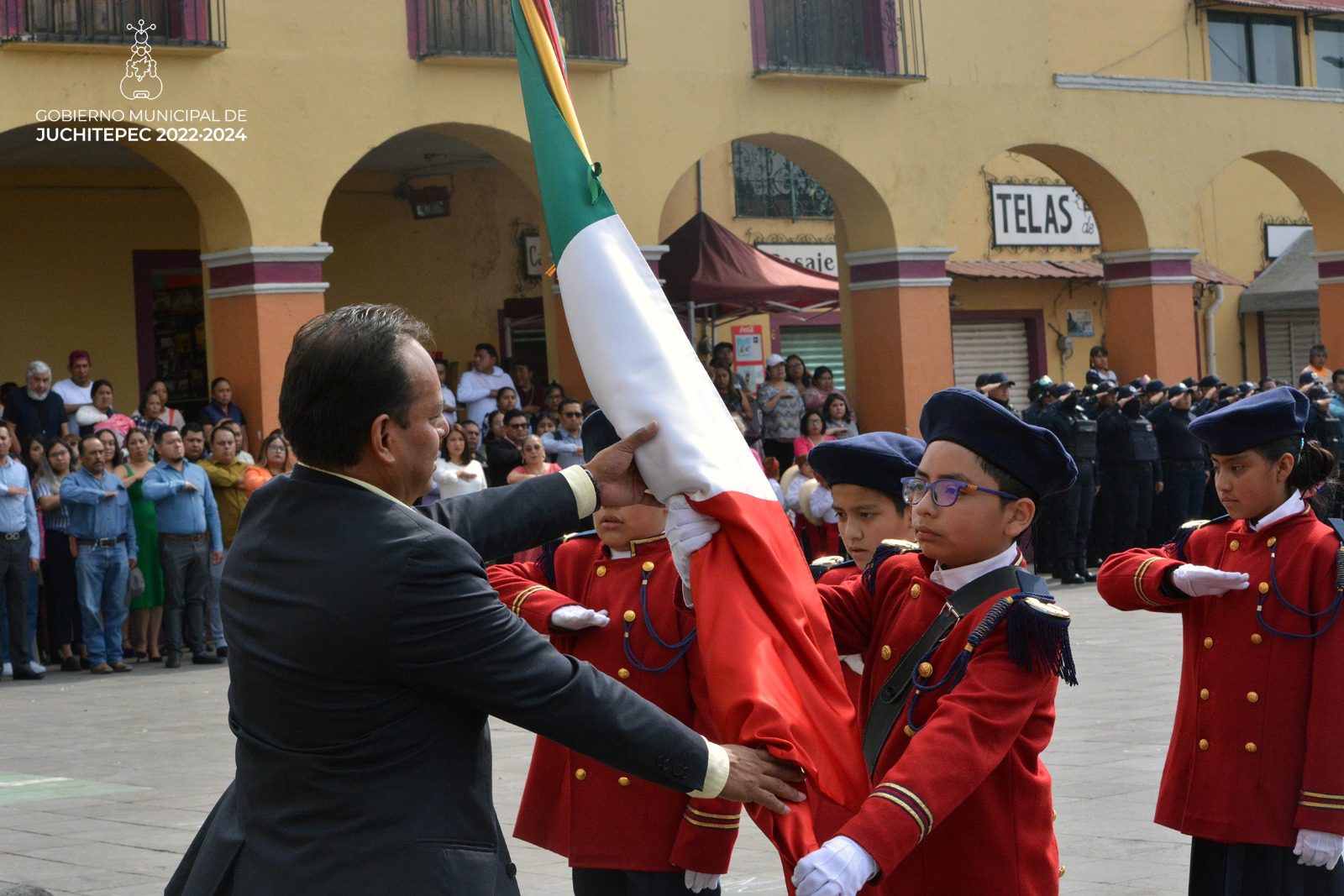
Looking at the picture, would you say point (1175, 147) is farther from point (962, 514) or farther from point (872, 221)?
point (962, 514)

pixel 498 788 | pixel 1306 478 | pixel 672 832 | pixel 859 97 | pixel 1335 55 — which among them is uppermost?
pixel 1335 55

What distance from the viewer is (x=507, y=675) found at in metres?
2.76

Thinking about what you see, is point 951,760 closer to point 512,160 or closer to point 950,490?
point 950,490

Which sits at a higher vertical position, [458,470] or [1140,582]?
[458,470]

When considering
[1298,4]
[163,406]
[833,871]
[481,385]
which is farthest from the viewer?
[1298,4]

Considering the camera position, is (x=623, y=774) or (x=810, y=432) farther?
(x=810, y=432)

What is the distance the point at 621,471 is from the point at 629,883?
1286 millimetres

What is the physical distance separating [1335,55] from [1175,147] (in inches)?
286

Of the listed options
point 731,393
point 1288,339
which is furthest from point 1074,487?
point 1288,339

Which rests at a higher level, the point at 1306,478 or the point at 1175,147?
the point at 1175,147

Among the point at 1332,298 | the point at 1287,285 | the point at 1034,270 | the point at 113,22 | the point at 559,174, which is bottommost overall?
the point at 559,174

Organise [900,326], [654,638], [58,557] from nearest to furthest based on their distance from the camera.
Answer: [654,638] < [58,557] < [900,326]

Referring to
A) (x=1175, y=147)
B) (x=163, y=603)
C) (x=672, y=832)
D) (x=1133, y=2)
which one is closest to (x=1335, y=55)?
(x=1133, y=2)

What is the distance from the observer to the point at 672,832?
13.6 feet
